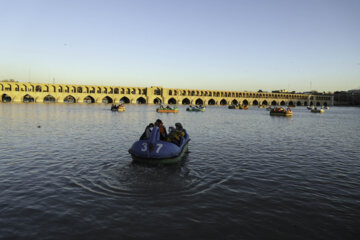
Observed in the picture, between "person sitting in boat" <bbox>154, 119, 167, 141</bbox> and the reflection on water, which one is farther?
"person sitting in boat" <bbox>154, 119, 167, 141</bbox>

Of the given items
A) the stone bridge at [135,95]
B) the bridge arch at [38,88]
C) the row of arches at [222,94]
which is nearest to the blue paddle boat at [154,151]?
the stone bridge at [135,95]

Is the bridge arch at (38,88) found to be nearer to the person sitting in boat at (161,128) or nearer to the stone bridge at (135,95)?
the stone bridge at (135,95)

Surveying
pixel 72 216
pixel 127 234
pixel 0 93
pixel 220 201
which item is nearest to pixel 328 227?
pixel 220 201

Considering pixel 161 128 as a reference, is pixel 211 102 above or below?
above

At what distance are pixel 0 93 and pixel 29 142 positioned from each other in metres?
113

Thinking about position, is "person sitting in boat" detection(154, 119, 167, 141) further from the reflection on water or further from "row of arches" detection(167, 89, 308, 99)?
"row of arches" detection(167, 89, 308, 99)

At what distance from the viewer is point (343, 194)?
29.7 ft

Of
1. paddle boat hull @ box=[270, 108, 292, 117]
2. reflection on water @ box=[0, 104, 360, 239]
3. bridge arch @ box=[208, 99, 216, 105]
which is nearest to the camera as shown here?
reflection on water @ box=[0, 104, 360, 239]

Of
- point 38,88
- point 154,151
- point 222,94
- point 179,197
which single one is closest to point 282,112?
point 154,151

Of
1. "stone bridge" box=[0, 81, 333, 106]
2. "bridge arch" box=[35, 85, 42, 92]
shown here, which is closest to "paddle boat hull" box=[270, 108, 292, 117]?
"stone bridge" box=[0, 81, 333, 106]

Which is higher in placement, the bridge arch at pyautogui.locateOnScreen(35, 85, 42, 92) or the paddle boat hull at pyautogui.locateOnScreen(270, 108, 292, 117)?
the bridge arch at pyautogui.locateOnScreen(35, 85, 42, 92)

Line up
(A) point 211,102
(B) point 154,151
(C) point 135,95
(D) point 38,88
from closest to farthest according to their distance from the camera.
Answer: (B) point 154,151, (D) point 38,88, (C) point 135,95, (A) point 211,102

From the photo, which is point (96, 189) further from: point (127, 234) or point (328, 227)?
point (328, 227)

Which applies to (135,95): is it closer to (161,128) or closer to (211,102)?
(211,102)
